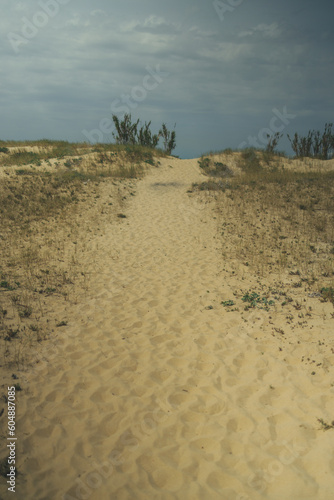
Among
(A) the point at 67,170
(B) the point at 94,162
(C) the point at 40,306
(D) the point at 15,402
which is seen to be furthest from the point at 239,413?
(B) the point at 94,162

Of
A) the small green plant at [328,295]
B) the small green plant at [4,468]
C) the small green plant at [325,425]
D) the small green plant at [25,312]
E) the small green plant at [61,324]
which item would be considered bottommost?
the small green plant at [4,468]

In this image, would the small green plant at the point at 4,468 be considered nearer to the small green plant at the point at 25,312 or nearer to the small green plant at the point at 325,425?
the small green plant at the point at 25,312

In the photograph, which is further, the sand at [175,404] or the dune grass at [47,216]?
the dune grass at [47,216]

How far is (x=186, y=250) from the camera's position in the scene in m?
11.5

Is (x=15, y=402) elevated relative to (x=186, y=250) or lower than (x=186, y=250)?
lower

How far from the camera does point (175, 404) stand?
4746 mm

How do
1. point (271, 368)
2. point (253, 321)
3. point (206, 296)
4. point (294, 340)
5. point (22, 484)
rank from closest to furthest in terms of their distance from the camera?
point (22, 484), point (271, 368), point (294, 340), point (253, 321), point (206, 296)

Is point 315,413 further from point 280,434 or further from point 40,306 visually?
point 40,306

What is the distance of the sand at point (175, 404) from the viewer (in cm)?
362

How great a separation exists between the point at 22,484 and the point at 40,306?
419 cm

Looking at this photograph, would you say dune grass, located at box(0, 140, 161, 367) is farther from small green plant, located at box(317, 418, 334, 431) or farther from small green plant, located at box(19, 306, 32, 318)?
small green plant, located at box(317, 418, 334, 431)

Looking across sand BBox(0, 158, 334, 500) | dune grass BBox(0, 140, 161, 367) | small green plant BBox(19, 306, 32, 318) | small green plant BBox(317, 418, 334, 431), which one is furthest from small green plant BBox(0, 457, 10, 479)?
small green plant BBox(317, 418, 334, 431)

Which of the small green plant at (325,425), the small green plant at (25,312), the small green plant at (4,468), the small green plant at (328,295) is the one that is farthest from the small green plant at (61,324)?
the small green plant at (328,295)

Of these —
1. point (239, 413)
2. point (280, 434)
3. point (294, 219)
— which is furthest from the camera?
point (294, 219)
